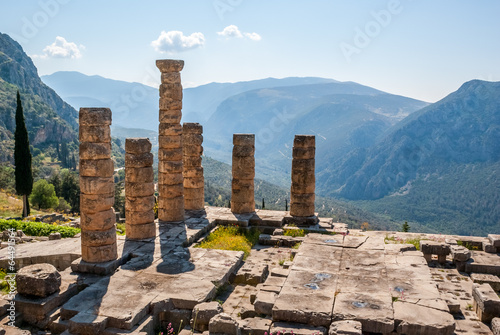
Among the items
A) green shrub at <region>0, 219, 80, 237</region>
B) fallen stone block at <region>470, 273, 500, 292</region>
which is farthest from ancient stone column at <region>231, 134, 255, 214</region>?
fallen stone block at <region>470, 273, 500, 292</region>

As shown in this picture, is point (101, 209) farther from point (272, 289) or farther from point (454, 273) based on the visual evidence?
point (454, 273)

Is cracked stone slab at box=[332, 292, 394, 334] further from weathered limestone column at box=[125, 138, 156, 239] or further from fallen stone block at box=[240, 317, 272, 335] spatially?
weathered limestone column at box=[125, 138, 156, 239]

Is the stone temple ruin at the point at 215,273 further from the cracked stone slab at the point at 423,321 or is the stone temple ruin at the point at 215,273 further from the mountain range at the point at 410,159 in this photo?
the mountain range at the point at 410,159

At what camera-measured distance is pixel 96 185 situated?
1101cm

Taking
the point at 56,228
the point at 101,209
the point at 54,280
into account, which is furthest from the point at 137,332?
the point at 56,228

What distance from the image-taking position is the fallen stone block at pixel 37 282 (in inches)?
352

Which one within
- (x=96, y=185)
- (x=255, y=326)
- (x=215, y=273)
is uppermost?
(x=96, y=185)

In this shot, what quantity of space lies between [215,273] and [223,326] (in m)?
3.22

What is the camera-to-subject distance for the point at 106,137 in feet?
36.7

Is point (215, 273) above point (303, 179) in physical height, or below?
below

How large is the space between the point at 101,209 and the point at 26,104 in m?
90.9

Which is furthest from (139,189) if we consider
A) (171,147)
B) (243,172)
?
(243,172)

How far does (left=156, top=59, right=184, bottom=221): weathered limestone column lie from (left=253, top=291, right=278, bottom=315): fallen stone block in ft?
24.6

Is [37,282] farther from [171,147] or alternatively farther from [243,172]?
[243,172]
